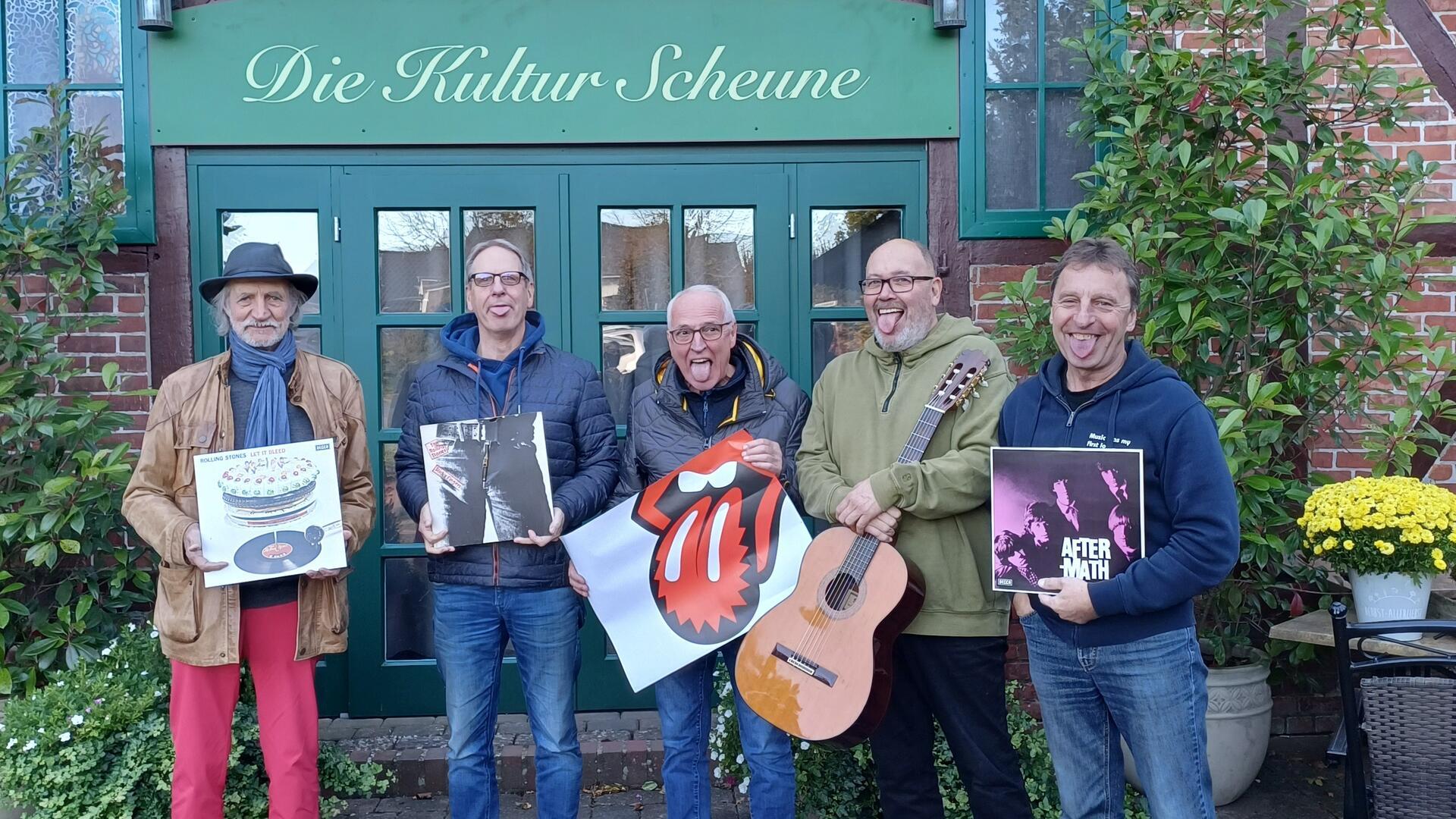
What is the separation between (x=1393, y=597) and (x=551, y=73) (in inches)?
153

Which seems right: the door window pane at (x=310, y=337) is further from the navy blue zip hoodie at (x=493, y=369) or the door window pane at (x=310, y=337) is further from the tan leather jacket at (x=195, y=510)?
the navy blue zip hoodie at (x=493, y=369)

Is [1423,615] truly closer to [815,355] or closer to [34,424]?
[815,355]

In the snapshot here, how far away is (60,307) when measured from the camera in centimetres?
407

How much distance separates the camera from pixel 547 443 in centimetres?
322

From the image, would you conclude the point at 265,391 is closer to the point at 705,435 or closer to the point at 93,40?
the point at 705,435

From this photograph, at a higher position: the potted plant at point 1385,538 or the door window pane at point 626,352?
the door window pane at point 626,352

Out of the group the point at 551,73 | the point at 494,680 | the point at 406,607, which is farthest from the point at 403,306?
the point at 494,680

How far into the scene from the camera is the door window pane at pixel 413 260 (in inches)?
184

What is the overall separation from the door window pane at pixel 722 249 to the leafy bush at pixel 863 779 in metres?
1.84

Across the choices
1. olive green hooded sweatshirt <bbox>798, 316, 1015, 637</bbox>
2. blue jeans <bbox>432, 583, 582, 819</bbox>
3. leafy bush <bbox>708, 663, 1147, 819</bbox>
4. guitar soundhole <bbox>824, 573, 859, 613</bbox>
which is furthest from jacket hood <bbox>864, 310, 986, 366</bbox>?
leafy bush <bbox>708, 663, 1147, 819</bbox>

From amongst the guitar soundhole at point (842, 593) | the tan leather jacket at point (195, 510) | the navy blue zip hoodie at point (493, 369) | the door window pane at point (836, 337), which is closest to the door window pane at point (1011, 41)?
the door window pane at point (836, 337)

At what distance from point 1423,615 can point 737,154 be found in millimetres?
3244

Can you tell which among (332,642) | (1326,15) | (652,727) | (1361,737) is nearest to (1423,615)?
(1361,737)

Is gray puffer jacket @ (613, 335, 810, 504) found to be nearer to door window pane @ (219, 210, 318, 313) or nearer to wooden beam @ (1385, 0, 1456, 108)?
door window pane @ (219, 210, 318, 313)
